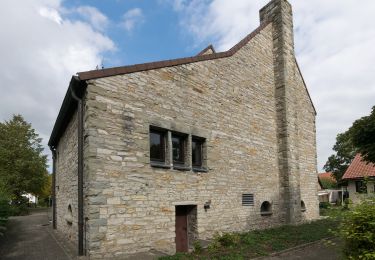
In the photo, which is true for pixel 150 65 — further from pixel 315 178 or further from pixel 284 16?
pixel 315 178

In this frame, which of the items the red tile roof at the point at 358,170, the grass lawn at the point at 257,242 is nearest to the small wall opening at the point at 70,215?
the grass lawn at the point at 257,242

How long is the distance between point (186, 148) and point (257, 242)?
11.6 ft

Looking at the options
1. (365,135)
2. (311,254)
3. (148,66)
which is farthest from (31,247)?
(365,135)

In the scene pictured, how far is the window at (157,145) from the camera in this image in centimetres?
848

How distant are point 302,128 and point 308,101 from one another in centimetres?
186

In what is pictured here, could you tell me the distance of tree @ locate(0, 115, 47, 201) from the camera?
2672cm

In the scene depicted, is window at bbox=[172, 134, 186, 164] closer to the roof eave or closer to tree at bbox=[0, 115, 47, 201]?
the roof eave

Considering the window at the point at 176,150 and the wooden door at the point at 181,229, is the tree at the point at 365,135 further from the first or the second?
the wooden door at the point at 181,229

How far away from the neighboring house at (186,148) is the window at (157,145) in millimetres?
28

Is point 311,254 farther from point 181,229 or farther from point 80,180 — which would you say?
point 80,180

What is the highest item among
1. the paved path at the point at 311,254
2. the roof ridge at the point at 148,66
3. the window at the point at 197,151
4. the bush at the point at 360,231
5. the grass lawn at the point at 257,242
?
the roof ridge at the point at 148,66

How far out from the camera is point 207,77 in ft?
34.3

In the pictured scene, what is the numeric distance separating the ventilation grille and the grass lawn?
98cm

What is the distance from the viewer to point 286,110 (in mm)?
13555
